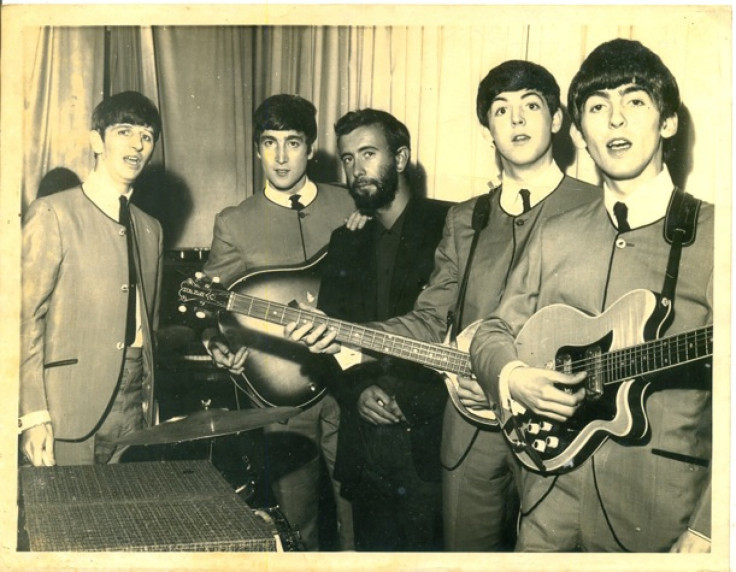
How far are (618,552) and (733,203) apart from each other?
1198 mm

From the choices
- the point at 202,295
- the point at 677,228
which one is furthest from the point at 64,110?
the point at 677,228

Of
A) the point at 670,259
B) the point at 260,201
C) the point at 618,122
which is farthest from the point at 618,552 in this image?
the point at 260,201

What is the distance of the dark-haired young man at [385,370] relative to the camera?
293 cm

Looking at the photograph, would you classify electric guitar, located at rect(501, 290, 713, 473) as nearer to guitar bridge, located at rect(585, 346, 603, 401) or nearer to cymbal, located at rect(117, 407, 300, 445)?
guitar bridge, located at rect(585, 346, 603, 401)

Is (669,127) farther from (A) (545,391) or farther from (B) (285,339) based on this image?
(B) (285,339)

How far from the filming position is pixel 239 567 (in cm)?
293

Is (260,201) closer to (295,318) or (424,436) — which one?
(295,318)

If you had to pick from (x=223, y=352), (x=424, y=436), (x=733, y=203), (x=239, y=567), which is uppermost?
(x=733, y=203)

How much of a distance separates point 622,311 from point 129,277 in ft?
5.34

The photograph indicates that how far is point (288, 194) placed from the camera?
3006 millimetres

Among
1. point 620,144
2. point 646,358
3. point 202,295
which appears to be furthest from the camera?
point 202,295

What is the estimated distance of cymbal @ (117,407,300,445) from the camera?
2.74 metres

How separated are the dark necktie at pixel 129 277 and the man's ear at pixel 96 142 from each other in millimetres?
170

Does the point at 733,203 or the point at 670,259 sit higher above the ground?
the point at 733,203
